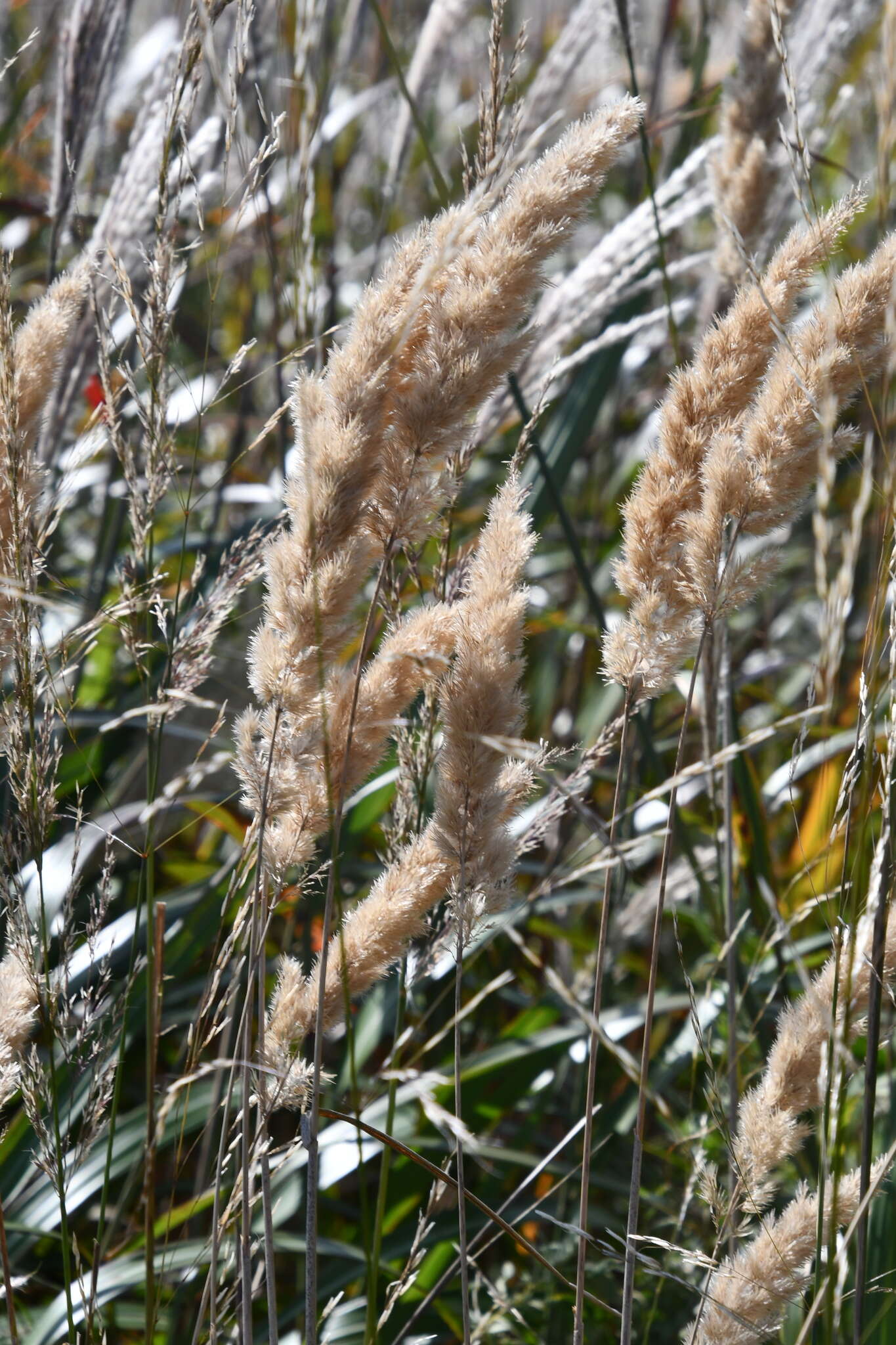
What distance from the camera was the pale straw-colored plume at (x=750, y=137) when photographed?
130 centimetres

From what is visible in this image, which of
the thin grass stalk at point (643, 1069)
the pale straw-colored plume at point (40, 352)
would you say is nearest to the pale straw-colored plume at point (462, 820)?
the thin grass stalk at point (643, 1069)

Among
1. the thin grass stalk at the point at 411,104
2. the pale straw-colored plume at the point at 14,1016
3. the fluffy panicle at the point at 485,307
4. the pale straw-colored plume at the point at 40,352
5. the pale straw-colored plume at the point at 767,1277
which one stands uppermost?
the thin grass stalk at the point at 411,104

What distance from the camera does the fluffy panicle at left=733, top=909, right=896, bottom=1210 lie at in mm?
749

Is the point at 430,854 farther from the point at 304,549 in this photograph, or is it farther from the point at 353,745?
the point at 304,549

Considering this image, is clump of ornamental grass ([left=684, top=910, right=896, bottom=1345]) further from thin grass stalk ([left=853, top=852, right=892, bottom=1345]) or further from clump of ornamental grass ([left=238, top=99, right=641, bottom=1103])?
clump of ornamental grass ([left=238, top=99, right=641, bottom=1103])

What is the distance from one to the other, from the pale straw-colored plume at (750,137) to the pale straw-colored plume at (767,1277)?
38.7 inches

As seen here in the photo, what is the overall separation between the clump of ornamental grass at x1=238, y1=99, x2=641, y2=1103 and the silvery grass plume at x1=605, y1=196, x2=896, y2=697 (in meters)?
0.10

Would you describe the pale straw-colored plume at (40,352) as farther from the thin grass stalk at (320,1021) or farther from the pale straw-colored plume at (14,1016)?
the pale straw-colored plume at (14,1016)

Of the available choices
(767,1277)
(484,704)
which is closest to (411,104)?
(484,704)

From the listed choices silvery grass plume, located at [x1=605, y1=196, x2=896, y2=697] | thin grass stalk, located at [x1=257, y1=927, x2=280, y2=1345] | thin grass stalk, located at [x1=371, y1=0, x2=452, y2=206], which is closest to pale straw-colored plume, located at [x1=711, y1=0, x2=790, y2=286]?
thin grass stalk, located at [x1=371, y1=0, x2=452, y2=206]

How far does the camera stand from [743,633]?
218 centimetres

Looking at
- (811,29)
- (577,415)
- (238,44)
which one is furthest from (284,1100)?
(811,29)

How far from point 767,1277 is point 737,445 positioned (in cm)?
56

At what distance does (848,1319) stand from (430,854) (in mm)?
712
